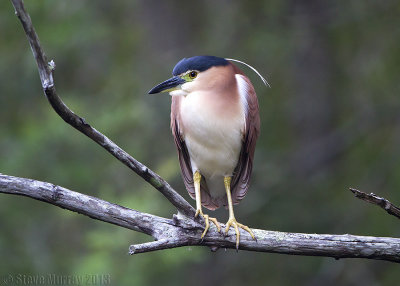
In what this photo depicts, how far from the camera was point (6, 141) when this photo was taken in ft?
22.8

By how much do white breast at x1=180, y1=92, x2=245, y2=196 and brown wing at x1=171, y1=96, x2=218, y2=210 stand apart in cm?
9

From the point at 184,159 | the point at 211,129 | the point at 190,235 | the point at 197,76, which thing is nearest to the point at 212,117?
the point at 211,129

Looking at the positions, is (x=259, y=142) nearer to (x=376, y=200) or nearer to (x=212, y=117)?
(x=212, y=117)

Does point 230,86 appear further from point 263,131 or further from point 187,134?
point 263,131

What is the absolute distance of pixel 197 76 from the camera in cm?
399

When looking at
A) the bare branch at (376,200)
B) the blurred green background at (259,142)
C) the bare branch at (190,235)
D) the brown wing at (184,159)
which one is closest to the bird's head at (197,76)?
the brown wing at (184,159)

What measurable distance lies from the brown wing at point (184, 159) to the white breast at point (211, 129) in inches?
3.4

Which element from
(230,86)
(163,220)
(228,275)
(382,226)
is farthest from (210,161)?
(228,275)

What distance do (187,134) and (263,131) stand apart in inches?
154

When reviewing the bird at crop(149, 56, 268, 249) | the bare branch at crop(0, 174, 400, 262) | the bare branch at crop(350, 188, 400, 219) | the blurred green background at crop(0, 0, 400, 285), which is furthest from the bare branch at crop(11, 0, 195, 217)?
the blurred green background at crop(0, 0, 400, 285)

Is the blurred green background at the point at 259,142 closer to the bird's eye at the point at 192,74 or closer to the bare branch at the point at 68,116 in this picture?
the bird's eye at the point at 192,74

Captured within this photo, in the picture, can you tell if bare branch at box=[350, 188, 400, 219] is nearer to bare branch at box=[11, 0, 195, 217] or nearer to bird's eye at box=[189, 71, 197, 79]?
bare branch at box=[11, 0, 195, 217]

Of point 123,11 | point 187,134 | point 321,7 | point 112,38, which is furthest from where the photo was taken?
point 123,11

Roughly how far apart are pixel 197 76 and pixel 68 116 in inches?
53.6
